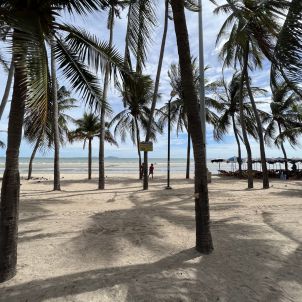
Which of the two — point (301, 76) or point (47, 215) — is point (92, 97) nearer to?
point (301, 76)

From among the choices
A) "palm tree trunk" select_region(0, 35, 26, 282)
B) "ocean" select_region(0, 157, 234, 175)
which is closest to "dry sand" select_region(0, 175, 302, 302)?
"palm tree trunk" select_region(0, 35, 26, 282)

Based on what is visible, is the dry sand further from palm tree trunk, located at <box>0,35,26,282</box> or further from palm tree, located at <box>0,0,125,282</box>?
palm tree, located at <box>0,0,125,282</box>

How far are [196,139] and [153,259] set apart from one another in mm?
2043

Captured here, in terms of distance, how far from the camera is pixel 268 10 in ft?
19.2

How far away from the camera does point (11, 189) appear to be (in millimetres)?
4457

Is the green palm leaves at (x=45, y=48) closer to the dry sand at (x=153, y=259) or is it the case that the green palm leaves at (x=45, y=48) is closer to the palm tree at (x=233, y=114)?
the dry sand at (x=153, y=259)

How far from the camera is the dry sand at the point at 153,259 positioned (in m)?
4.12

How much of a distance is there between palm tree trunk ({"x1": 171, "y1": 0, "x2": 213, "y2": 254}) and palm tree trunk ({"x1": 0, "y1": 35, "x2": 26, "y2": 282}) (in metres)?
2.65

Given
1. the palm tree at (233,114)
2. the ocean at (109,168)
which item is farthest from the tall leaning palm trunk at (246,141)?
the ocean at (109,168)

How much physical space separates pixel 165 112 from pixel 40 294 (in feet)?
73.4

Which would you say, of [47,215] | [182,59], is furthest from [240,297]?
[47,215]

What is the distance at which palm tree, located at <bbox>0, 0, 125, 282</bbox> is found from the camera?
3.71 meters

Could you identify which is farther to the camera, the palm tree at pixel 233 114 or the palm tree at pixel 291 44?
the palm tree at pixel 233 114

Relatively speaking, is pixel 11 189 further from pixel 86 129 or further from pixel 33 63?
pixel 86 129
